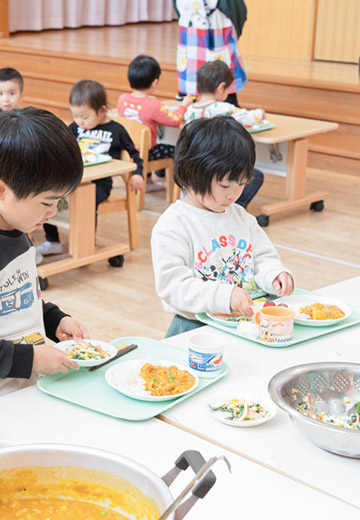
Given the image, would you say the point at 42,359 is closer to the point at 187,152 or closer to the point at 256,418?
the point at 256,418

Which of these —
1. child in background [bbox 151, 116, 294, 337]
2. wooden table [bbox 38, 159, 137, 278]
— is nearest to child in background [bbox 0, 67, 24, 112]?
wooden table [bbox 38, 159, 137, 278]

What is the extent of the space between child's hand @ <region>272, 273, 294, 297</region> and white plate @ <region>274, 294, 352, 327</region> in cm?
1

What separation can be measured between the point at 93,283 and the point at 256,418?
240cm

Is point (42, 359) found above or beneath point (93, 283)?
above

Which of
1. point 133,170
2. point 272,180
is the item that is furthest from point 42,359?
point 272,180

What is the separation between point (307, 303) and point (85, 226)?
6.65 feet

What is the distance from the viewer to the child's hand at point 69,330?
1.59 m

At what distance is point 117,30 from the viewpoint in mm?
9633

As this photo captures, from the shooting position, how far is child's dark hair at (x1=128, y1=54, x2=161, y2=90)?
180 inches

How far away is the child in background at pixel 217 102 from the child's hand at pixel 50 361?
9.50 feet

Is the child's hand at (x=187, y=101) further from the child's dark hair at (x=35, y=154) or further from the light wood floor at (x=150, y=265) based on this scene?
the child's dark hair at (x=35, y=154)

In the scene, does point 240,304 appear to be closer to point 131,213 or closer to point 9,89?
point 131,213

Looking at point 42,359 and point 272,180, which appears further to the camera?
point 272,180

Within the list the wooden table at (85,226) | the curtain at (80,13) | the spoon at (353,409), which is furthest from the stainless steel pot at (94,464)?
the curtain at (80,13)
